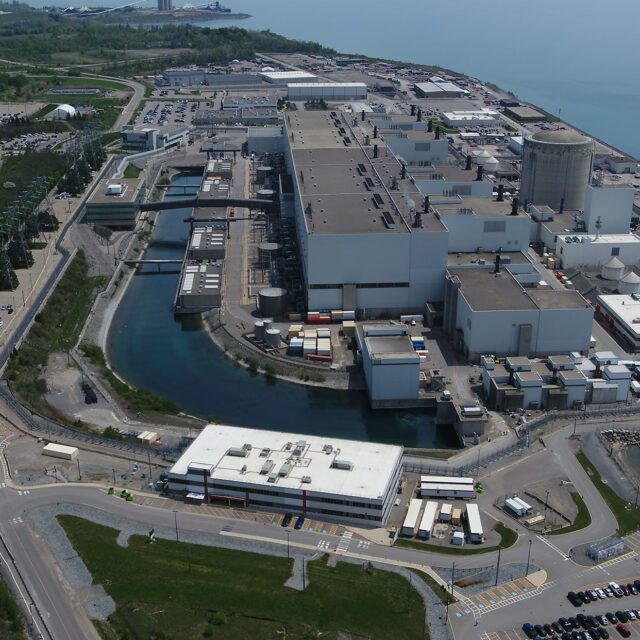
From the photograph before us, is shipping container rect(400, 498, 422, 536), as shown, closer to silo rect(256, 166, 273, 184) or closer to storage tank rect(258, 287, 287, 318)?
storage tank rect(258, 287, 287, 318)

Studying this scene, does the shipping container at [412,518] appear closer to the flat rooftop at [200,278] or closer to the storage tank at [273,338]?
the storage tank at [273,338]

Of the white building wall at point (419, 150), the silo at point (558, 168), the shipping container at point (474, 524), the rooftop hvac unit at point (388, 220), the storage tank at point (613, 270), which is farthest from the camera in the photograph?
the white building wall at point (419, 150)

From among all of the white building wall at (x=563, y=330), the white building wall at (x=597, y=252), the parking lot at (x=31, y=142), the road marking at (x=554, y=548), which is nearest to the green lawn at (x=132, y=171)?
the parking lot at (x=31, y=142)

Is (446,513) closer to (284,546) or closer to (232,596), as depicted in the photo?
(284,546)

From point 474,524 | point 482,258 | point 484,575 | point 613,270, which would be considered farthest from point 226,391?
point 613,270

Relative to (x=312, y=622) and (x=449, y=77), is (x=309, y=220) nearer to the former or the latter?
(x=312, y=622)

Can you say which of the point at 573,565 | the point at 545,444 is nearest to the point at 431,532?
the point at 573,565
